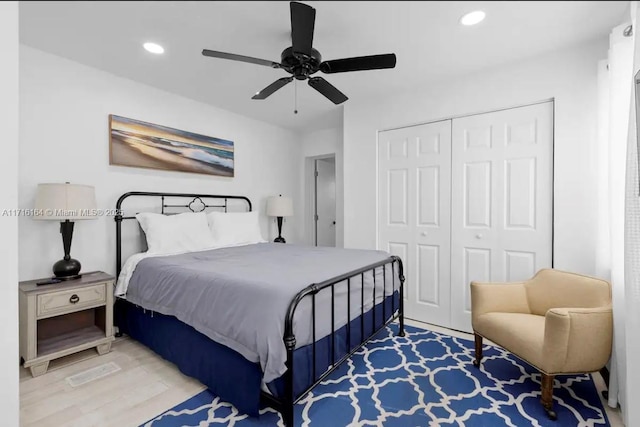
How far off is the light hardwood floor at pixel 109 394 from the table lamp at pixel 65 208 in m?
0.69

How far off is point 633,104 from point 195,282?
2.56 meters

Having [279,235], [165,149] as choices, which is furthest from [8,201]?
[279,235]

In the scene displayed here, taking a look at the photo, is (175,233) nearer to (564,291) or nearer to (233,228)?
(233,228)

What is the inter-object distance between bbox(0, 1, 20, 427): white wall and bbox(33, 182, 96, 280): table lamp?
1.47 meters

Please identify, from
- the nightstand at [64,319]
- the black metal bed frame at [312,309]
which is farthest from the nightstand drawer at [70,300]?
the black metal bed frame at [312,309]

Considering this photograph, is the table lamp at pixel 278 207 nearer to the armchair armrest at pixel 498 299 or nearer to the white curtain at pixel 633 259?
the armchair armrest at pixel 498 299

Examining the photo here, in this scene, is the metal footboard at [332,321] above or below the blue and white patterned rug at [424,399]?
above

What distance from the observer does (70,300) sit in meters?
2.16

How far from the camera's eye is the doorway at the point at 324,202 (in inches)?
199

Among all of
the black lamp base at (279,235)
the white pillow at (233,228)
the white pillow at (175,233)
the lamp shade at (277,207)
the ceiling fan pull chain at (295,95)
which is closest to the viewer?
the white pillow at (175,233)

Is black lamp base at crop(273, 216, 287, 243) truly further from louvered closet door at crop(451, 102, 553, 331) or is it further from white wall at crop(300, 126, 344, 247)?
louvered closet door at crop(451, 102, 553, 331)

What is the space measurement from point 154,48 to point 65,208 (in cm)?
132

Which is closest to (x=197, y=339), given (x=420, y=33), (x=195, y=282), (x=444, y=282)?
(x=195, y=282)

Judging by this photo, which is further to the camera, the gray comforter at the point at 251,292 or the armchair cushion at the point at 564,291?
the armchair cushion at the point at 564,291
